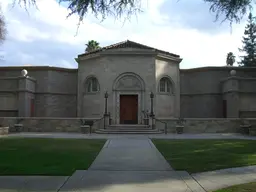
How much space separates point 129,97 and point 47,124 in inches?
328

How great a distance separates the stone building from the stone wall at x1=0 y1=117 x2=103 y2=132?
13.2 feet

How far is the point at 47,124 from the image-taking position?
88.7 feet

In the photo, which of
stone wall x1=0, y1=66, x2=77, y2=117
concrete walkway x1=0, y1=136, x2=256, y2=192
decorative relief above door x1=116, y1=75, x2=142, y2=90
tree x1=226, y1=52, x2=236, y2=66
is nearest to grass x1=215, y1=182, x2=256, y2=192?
concrete walkway x1=0, y1=136, x2=256, y2=192

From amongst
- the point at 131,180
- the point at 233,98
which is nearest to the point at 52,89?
the point at 233,98

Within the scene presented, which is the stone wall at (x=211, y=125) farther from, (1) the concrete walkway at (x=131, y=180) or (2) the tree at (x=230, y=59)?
(2) the tree at (x=230, y=59)

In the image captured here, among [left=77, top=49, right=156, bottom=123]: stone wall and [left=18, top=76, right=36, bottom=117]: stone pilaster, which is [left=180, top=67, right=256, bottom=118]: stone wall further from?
[left=18, top=76, right=36, bottom=117]: stone pilaster

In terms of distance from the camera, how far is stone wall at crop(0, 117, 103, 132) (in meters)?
26.6

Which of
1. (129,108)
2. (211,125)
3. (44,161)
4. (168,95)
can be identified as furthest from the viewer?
(168,95)

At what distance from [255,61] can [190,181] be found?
54.3 metres

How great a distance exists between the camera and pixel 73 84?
1412 inches

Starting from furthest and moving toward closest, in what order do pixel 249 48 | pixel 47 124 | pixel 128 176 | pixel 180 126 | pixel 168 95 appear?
pixel 249 48, pixel 168 95, pixel 47 124, pixel 180 126, pixel 128 176

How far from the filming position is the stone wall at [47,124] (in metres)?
26.6

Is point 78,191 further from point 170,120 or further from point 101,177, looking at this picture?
point 170,120

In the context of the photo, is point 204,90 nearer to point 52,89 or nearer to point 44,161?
point 52,89
